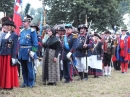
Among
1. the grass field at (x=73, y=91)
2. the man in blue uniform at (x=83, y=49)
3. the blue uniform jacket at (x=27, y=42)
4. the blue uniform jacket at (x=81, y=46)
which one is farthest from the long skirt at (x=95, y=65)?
the blue uniform jacket at (x=27, y=42)

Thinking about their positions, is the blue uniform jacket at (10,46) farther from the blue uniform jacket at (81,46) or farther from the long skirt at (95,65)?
the long skirt at (95,65)

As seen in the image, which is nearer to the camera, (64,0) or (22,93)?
(22,93)

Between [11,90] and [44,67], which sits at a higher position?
[44,67]

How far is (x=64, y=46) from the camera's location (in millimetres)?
9344

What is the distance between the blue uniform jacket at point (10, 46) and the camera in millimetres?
7489

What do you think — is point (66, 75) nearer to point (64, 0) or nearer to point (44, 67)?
point (44, 67)

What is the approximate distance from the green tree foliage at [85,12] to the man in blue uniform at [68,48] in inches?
866

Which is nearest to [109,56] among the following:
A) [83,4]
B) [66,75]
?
[66,75]

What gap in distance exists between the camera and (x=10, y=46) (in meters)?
7.54

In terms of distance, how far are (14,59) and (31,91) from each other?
91cm

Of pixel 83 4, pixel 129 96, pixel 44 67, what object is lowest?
pixel 129 96

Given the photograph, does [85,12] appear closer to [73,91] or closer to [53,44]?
[53,44]

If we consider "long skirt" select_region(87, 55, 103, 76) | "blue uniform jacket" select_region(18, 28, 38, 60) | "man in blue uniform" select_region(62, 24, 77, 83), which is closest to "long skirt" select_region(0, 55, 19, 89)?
"blue uniform jacket" select_region(18, 28, 38, 60)

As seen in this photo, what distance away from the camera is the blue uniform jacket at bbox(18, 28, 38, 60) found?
26.3ft
